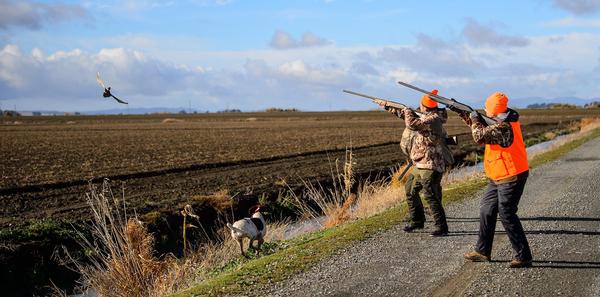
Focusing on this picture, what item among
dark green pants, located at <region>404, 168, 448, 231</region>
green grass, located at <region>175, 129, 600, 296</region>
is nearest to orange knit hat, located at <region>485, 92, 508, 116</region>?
dark green pants, located at <region>404, 168, 448, 231</region>

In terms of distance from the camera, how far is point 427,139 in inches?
389

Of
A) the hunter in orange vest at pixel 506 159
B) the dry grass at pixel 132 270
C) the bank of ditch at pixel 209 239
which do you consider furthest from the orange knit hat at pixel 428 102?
the dry grass at pixel 132 270

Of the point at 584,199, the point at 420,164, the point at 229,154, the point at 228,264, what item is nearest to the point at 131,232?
the point at 228,264

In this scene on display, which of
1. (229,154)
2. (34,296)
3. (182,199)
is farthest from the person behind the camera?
(229,154)

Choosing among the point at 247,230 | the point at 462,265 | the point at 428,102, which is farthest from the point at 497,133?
the point at 247,230

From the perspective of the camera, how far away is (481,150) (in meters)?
35.2

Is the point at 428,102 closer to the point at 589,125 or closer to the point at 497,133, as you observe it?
the point at 497,133

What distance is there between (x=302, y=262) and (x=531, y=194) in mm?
7741

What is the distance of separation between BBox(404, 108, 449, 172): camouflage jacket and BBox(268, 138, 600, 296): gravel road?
1164 mm

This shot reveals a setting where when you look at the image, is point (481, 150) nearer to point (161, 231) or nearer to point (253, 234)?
point (161, 231)

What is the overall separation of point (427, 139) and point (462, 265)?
7.77 ft

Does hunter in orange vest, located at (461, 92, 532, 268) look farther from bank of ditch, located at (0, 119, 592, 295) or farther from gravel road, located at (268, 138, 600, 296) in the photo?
bank of ditch, located at (0, 119, 592, 295)

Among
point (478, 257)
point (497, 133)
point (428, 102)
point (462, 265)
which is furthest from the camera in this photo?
point (428, 102)

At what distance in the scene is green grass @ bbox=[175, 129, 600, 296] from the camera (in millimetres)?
7770
